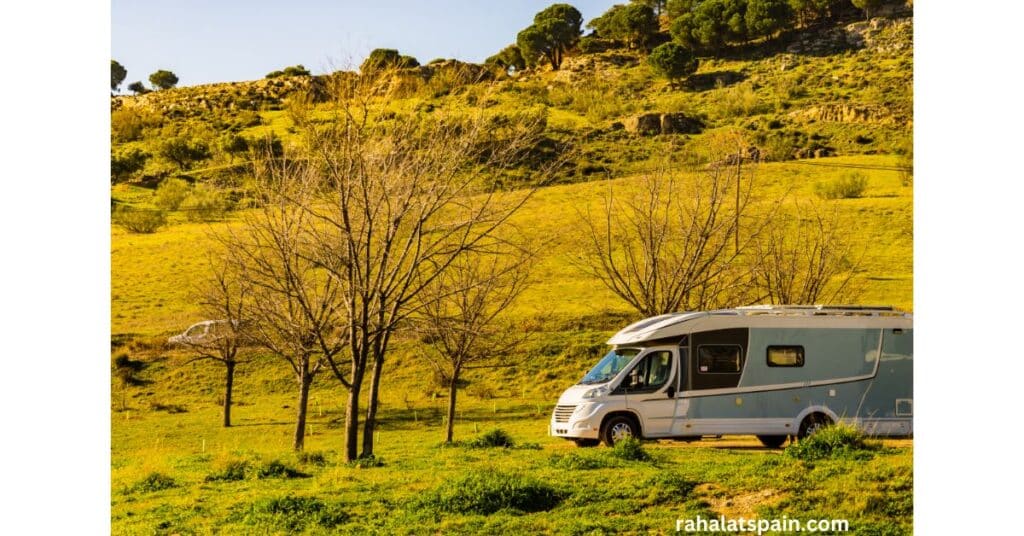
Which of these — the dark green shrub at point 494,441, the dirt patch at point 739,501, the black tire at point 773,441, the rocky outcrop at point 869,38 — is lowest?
the dark green shrub at point 494,441

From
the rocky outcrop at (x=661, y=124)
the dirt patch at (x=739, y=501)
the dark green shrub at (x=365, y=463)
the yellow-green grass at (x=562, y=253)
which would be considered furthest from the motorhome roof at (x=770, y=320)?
the rocky outcrop at (x=661, y=124)

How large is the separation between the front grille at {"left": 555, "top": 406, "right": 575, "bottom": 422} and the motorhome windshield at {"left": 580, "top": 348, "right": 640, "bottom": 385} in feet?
1.78

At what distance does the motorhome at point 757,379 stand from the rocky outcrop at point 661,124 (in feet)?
183

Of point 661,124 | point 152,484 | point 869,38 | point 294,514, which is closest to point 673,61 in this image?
point 661,124

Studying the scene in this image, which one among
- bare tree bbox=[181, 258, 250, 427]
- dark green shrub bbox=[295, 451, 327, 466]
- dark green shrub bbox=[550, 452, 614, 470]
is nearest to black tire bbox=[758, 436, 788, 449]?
dark green shrub bbox=[550, 452, 614, 470]

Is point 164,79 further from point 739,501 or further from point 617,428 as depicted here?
point 739,501

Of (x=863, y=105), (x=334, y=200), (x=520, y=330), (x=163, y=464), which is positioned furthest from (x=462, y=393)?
(x=863, y=105)

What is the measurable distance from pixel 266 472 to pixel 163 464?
427 centimetres

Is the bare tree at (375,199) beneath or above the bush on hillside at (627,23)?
beneath

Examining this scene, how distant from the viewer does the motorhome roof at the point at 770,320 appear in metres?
17.9

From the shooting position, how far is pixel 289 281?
16484 mm

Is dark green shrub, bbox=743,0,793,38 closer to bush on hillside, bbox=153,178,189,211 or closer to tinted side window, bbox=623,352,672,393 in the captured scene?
bush on hillside, bbox=153,178,189,211

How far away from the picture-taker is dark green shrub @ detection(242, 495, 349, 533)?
12844mm

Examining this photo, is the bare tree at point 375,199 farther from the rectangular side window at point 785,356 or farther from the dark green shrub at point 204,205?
the dark green shrub at point 204,205
